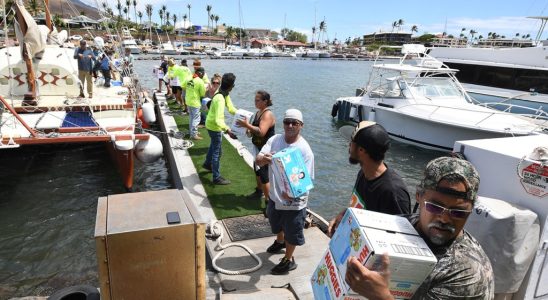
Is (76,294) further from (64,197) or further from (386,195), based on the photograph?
(64,197)

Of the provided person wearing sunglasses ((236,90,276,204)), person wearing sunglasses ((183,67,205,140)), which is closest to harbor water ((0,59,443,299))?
person wearing sunglasses ((183,67,205,140))

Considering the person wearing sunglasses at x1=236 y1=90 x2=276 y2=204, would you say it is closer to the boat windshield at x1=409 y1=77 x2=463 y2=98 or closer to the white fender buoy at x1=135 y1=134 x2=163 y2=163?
the white fender buoy at x1=135 y1=134 x2=163 y2=163

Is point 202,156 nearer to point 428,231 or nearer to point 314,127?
point 428,231

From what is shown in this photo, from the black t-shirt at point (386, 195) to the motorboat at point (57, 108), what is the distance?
5.64 m

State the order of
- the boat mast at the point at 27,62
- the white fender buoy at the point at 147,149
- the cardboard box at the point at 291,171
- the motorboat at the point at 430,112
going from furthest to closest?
1. the motorboat at the point at 430,112
2. the boat mast at the point at 27,62
3. the white fender buoy at the point at 147,149
4. the cardboard box at the point at 291,171

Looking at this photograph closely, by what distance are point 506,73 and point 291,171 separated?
19204 mm

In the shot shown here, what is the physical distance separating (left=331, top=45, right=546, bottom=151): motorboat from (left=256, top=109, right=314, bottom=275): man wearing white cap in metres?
9.57

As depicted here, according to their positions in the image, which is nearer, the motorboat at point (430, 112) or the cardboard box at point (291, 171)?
the cardboard box at point (291, 171)

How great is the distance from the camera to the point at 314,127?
1730 centimetres

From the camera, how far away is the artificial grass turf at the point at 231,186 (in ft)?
20.2

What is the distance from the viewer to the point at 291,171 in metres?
3.76

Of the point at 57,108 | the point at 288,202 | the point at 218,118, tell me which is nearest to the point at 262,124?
the point at 218,118

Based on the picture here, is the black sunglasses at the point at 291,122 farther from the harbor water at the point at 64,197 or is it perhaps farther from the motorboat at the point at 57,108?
the motorboat at the point at 57,108

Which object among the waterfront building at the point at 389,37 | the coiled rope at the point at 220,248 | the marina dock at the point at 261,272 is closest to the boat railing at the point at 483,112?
the marina dock at the point at 261,272
